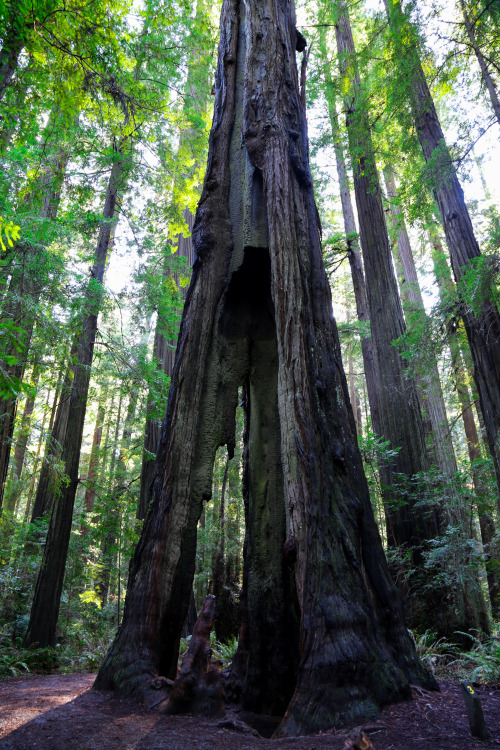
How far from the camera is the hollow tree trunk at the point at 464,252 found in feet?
21.7

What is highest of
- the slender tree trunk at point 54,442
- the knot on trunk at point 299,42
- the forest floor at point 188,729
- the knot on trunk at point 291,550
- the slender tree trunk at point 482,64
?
the slender tree trunk at point 482,64

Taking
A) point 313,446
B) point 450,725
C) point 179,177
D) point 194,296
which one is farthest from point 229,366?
point 179,177

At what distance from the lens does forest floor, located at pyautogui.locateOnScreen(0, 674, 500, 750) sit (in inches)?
81.7

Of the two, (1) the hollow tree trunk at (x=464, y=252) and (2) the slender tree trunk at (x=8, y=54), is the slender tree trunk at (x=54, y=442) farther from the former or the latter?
(1) the hollow tree trunk at (x=464, y=252)

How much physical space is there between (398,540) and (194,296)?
6.01 metres

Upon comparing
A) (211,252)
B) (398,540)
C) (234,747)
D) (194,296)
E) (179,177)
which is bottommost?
(234,747)

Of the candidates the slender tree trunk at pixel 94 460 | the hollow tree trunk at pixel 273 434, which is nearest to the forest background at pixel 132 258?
the hollow tree trunk at pixel 273 434

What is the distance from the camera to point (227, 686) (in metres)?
3.49

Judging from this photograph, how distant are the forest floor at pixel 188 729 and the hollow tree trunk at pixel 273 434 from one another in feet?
0.55

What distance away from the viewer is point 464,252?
24.5 ft

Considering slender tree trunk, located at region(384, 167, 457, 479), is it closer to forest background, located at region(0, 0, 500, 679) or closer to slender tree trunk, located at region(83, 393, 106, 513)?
forest background, located at region(0, 0, 500, 679)

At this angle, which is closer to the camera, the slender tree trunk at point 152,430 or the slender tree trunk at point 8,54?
the slender tree trunk at point 8,54

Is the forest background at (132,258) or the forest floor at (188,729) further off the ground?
the forest background at (132,258)

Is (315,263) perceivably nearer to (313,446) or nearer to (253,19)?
(313,446)
